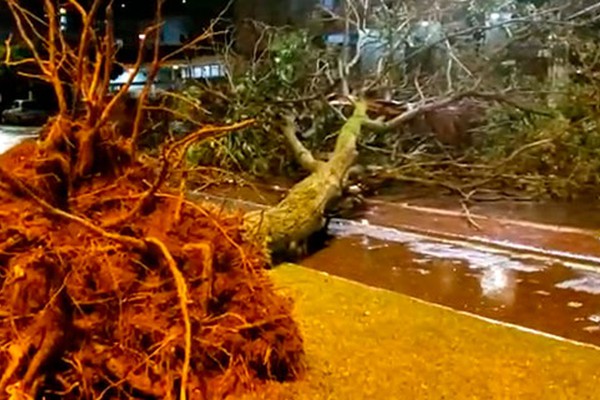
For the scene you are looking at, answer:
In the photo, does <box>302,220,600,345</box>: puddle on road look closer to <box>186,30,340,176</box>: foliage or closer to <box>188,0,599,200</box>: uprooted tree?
<box>188,0,599,200</box>: uprooted tree

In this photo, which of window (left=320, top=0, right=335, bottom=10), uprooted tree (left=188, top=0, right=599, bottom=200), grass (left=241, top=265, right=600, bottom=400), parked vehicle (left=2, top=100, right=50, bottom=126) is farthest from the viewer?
parked vehicle (left=2, top=100, right=50, bottom=126)

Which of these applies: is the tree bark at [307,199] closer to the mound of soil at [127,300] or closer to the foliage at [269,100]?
the foliage at [269,100]

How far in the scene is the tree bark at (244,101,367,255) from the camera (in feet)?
18.7

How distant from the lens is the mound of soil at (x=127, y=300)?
9.56 ft

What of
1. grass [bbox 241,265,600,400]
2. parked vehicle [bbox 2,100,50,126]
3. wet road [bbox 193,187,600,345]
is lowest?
parked vehicle [bbox 2,100,50,126]

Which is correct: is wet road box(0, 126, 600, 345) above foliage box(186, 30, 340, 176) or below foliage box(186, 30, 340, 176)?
below

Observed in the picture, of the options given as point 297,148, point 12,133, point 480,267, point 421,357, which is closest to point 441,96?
point 297,148

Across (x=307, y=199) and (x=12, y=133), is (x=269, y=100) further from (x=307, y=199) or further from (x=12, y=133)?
(x=12, y=133)

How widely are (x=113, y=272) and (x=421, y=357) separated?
4.87ft

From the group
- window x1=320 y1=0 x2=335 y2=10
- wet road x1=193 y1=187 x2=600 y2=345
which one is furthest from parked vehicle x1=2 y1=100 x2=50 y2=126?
wet road x1=193 y1=187 x2=600 y2=345

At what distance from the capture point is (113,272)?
→ 308 centimetres

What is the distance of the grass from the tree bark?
956 mm

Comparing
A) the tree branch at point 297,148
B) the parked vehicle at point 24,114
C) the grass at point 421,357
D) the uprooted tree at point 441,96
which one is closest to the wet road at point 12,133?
the parked vehicle at point 24,114

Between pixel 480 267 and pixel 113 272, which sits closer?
pixel 113 272
